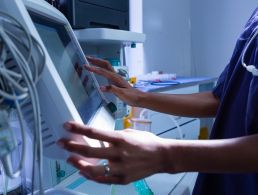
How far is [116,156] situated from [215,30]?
2.56 meters

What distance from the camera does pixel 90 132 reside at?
0.41 m

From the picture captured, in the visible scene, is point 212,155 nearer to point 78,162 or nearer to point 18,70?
point 78,162

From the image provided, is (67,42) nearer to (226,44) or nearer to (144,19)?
(144,19)

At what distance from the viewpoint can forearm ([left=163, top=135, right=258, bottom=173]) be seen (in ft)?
1.48

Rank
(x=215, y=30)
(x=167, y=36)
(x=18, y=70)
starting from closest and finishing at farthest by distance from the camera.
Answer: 1. (x=18, y=70)
2. (x=167, y=36)
3. (x=215, y=30)

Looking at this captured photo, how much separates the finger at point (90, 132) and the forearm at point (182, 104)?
52 centimetres

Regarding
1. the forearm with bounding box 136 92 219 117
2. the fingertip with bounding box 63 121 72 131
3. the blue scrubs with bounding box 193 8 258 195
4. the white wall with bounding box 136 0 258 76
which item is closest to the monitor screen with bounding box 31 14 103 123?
the fingertip with bounding box 63 121 72 131

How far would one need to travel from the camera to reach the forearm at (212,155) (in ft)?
1.48

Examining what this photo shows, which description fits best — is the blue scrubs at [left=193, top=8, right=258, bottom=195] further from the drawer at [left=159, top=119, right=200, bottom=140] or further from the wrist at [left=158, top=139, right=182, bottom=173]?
the drawer at [left=159, top=119, right=200, bottom=140]

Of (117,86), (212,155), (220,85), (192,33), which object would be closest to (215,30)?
(192,33)

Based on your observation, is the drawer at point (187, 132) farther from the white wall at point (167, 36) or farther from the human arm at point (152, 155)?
the human arm at point (152, 155)

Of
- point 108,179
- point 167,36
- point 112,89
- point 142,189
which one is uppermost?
point 167,36

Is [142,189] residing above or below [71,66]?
below

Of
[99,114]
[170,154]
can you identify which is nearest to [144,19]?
[99,114]
